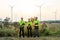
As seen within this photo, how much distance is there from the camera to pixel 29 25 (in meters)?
29.9

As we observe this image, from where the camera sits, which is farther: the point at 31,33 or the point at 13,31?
the point at 13,31

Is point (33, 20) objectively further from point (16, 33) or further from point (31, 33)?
point (16, 33)

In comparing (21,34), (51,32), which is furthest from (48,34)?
(21,34)

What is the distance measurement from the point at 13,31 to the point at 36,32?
Answer: 639 centimetres

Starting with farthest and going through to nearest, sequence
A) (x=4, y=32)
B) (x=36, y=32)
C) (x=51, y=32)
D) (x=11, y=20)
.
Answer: (x=11, y=20) < (x=51, y=32) < (x=4, y=32) < (x=36, y=32)

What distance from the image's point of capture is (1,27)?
37.7 metres

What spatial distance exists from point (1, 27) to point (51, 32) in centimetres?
661

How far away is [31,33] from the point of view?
30766 millimetres

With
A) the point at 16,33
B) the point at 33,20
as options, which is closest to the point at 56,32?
the point at 16,33

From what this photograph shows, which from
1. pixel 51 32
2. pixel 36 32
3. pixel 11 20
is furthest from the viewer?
pixel 11 20

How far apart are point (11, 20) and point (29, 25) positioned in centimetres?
1167

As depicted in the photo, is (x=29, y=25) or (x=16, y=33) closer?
(x=29, y=25)

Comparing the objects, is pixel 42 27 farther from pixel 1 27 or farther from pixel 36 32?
pixel 36 32

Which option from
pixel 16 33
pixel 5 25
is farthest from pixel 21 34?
pixel 5 25
